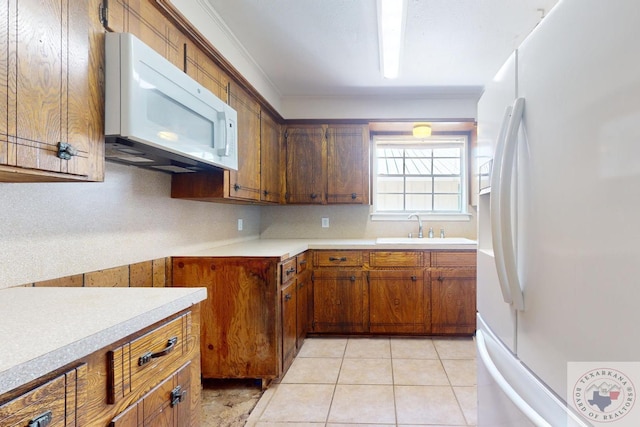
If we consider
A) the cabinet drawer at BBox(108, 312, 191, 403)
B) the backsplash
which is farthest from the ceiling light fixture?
the cabinet drawer at BBox(108, 312, 191, 403)

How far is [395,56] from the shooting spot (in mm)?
2572

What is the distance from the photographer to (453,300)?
3.16 m

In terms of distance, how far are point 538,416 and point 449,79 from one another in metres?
3.00

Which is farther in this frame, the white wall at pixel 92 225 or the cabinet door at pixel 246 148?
the cabinet door at pixel 246 148

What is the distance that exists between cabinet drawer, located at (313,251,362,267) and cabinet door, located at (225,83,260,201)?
0.82m

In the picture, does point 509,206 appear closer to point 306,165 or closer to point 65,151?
point 65,151

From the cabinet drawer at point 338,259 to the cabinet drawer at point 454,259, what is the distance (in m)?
0.69

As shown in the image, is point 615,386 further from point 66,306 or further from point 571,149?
point 66,306

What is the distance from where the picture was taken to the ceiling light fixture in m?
3.56

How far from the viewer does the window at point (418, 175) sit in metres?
3.93

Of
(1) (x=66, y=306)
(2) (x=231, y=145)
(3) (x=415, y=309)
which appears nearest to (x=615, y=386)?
(1) (x=66, y=306)

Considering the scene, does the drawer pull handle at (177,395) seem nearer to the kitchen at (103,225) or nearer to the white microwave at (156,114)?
the kitchen at (103,225)

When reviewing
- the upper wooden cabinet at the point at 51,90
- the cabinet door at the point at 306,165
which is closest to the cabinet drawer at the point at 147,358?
the upper wooden cabinet at the point at 51,90

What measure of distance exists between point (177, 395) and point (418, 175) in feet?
11.3
